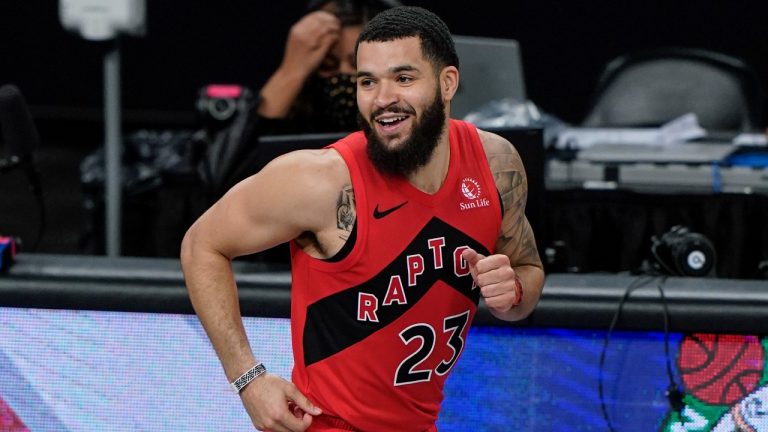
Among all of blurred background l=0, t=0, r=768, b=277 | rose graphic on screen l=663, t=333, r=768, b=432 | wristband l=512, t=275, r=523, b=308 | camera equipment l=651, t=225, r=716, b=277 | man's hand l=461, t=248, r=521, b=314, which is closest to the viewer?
man's hand l=461, t=248, r=521, b=314

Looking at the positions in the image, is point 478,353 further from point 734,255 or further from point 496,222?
point 734,255

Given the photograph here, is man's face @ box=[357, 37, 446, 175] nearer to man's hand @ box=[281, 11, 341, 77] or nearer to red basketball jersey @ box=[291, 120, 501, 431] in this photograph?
red basketball jersey @ box=[291, 120, 501, 431]

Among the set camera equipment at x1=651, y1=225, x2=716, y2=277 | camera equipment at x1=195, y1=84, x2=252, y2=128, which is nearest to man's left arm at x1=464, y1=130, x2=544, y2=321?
camera equipment at x1=651, y1=225, x2=716, y2=277

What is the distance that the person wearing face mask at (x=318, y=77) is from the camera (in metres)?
4.00

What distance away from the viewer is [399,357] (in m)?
2.42

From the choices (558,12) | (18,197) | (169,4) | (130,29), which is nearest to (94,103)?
(169,4)

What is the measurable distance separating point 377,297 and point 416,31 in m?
0.53

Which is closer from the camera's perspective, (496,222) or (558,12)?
(496,222)

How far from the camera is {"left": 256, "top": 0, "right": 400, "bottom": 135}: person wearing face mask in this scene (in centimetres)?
400

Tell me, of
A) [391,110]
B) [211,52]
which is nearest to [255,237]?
[391,110]

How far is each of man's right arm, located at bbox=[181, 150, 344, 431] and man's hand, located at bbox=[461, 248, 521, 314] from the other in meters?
0.29

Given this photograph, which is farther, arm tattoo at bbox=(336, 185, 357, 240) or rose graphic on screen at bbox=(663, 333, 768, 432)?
rose graphic on screen at bbox=(663, 333, 768, 432)

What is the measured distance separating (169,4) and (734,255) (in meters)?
5.85

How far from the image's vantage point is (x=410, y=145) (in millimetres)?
2301
